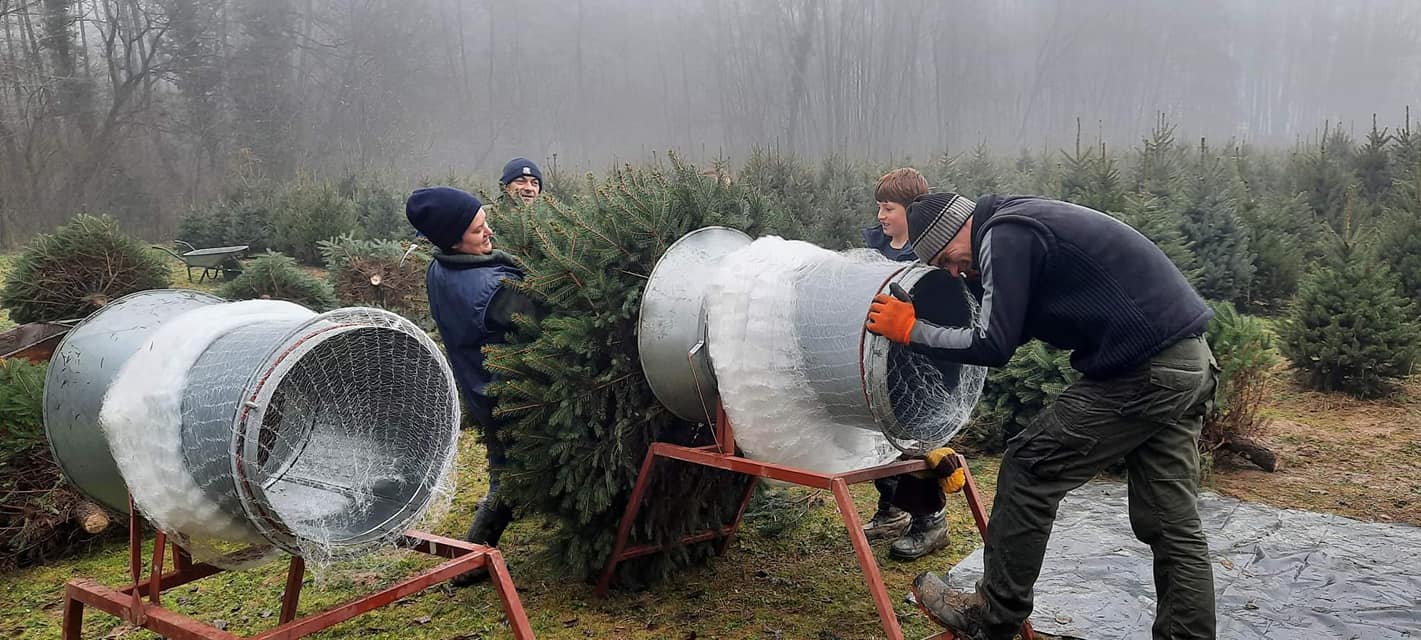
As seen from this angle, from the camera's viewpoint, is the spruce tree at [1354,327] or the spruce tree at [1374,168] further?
the spruce tree at [1374,168]

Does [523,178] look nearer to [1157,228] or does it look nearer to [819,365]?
[819,365]

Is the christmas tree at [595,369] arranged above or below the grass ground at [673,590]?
above

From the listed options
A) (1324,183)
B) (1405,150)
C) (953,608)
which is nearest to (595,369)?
(953,608)

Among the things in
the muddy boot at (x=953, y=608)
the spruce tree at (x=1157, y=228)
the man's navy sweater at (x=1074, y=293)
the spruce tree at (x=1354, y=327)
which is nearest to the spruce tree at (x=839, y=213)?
the spruce tree at (x=1157, y=228)

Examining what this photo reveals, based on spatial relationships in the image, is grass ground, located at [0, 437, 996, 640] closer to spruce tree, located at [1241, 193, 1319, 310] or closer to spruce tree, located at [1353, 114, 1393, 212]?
spruce tree, located at [1241, 193, 1319, 310]

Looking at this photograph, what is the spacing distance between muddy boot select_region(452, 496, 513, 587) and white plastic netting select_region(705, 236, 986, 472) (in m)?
1.40

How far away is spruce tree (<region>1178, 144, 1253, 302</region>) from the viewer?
28.9 feet

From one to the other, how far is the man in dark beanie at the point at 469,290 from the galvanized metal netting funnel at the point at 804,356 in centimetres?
62

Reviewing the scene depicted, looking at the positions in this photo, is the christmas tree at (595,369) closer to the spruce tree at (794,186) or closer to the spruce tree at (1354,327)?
the spruce tree at (1354,327)

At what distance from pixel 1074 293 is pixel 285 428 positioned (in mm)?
2180

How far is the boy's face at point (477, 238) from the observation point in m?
3.31

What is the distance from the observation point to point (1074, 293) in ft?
8.15

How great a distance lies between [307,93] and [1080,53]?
29613 millimetres

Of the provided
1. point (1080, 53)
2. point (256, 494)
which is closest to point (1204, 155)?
point (256, 494)
